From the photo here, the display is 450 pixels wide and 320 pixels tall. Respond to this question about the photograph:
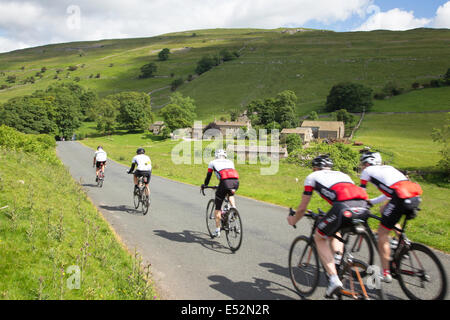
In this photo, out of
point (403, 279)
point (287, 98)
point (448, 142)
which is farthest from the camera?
point (287, 98)

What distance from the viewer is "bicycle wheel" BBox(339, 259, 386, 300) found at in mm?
4777

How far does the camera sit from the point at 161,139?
8519 centimetres

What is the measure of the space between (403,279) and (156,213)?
893 cm

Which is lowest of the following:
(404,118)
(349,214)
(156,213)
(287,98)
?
(156,213)

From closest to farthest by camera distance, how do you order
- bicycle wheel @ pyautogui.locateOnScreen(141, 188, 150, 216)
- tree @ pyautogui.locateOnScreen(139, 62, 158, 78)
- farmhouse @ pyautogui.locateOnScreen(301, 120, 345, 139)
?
bicycle wheel @ pyautogui.locateOnScreen(141, 188, 150, 216)
farmhouse @ pyautogui.locateOnScreen(301, 120, 345, 139)
tree @ pyautogui.locateOnScreen(139, 62, 158, 78)

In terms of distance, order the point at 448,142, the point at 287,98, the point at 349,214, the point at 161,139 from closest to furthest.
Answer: the point at 349,214
the point at 448,142
the point at 161,139
the point at 287,98

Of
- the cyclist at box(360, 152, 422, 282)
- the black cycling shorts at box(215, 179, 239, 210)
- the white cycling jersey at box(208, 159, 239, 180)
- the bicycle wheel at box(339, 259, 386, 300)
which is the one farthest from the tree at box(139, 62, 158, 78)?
the bicycle wheel at box(339, 259, 386, 300)

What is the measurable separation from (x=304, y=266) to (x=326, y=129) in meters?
83.0

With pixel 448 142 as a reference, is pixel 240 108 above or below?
above

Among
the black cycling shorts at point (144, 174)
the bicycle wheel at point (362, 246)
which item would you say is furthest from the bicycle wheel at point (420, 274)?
the black cycling shorts at point (144, 174)

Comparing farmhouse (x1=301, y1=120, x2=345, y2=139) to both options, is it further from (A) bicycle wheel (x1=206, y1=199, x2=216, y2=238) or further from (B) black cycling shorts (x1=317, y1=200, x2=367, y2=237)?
(B) black cycling shorts (x1=317, y1=200, x2=367, y2=237)
